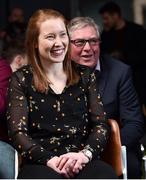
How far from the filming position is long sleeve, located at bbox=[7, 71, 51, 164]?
10.1 ft

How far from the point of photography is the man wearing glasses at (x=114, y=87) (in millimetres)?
3602

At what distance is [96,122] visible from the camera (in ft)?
10.7

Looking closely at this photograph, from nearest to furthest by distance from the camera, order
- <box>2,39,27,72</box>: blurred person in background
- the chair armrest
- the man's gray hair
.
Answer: the chair armrest, the man's gray hair, <box>2,39,27,72</box>: blurred person in background

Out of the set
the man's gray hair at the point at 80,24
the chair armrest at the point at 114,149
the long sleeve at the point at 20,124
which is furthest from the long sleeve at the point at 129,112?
the long sleeve at the point at 20,124

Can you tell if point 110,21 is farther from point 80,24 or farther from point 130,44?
point 80,24

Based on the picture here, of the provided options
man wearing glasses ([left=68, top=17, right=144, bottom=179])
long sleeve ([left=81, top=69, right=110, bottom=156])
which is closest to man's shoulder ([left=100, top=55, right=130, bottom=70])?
man wearing glasses ([left=68, top=17, right=144, bottom=179])

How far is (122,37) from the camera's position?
647 cm

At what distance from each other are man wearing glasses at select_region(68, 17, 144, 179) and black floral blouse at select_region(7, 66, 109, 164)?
35cm

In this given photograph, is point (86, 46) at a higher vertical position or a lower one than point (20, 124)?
higher

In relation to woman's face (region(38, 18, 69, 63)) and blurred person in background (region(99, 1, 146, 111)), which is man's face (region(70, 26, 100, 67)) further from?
blurred person in background (region(99, 1, 146, 111))

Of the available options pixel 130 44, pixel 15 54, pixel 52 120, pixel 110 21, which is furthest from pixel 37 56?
pixel 110 21

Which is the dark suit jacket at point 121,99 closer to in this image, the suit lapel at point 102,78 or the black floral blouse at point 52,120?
the suit lapel at point 102,78

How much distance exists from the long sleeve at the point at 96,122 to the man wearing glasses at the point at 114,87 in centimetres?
31

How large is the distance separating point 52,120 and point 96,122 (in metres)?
0.27
